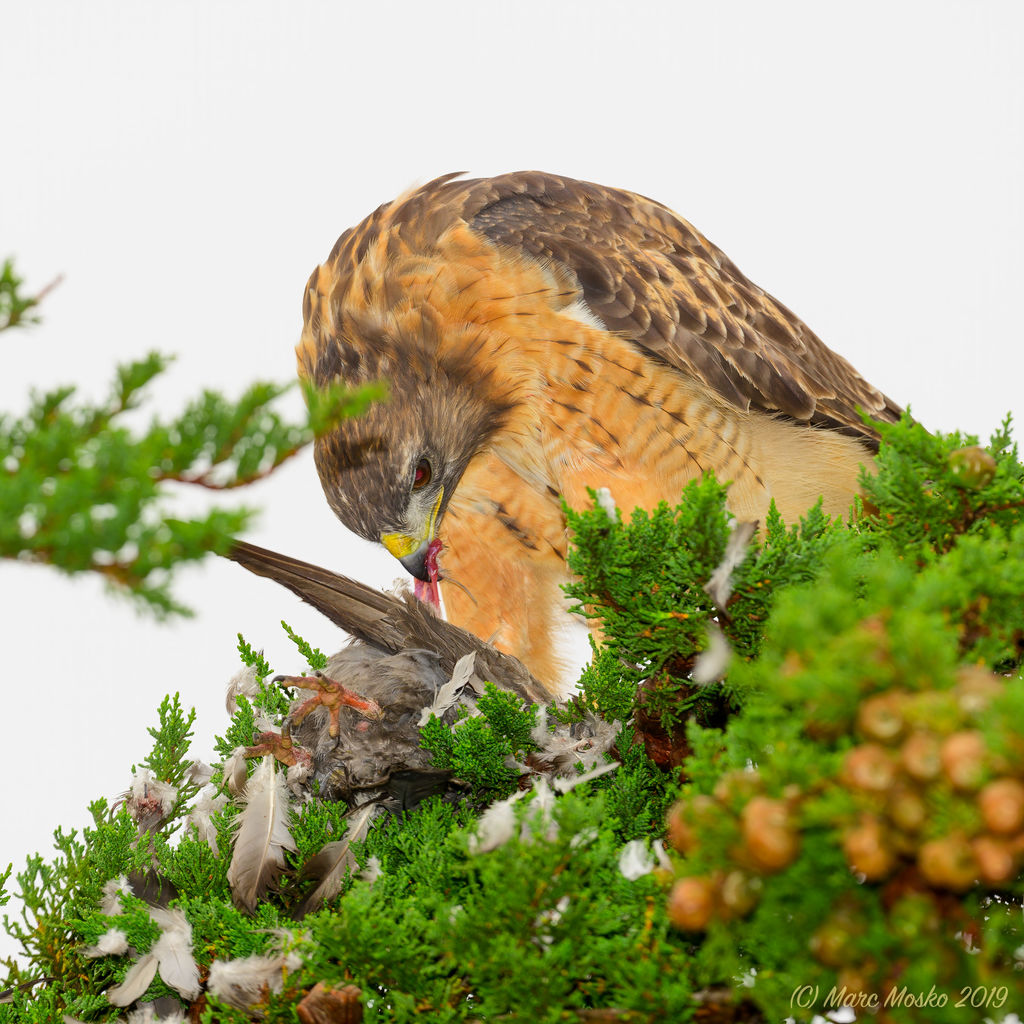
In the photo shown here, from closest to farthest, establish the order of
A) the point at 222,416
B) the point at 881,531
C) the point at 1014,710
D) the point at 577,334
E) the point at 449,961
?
1. the point at 1014,710
2. the point at 222,416
3. the point at 449,961
4. the point at 881,531
5. the point at 577,334

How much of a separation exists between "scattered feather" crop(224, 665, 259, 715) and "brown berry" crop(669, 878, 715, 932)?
1.38 metres

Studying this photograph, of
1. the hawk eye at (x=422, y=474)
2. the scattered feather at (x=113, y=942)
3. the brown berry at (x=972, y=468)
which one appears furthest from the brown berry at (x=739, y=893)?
the hawk eye at (x=422, y=474)

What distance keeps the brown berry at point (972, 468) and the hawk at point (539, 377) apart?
3.77 feet

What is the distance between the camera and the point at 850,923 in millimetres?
655

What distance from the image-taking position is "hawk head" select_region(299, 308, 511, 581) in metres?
2.42

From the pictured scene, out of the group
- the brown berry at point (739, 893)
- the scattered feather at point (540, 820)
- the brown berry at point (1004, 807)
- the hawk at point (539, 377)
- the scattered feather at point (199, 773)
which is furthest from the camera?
the hawk at point (539, 377)

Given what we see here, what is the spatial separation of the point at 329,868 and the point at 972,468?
43.3 inches

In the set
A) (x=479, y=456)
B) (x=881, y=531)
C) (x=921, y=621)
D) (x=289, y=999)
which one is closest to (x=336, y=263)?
(x=479, y=456)

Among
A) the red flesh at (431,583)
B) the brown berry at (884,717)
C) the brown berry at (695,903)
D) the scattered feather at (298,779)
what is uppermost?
the red flesh at (431,583)

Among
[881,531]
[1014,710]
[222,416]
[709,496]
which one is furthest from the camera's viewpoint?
[881,531]

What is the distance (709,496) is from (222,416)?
0.59 metres

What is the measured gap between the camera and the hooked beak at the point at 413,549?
96.9 inches

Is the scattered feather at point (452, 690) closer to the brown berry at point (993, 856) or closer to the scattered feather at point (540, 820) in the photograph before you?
the scattered feather at point (540, 820)

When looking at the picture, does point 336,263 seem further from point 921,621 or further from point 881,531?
point 921,621
